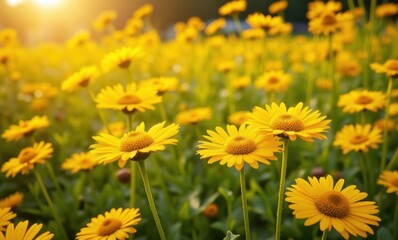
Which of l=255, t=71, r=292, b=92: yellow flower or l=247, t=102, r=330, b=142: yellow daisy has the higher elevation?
l=247, t=102, r=330, b=142: yellow daisy

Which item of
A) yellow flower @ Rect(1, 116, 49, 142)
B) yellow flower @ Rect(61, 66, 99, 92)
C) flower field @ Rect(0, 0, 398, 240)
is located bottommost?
flower field @ Rect(0, 0, 398, 240)

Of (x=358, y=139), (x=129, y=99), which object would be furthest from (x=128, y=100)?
(x=358, y=139)

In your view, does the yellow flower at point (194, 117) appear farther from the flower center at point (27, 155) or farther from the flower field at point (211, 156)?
the flower center at point (27, 155)

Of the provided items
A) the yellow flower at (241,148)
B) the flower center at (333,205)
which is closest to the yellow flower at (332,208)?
the flower center at (333,205)

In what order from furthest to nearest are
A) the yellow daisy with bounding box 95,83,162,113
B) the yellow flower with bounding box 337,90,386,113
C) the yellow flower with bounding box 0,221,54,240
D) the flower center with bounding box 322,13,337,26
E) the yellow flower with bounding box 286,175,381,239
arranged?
the flower center with bounding box 322,13,337,26, the yellow flower with bounding box 337,90,386,113, the yellow daisy with bounding box 95,83,162,113, the yellow flower with bounding box 0,221,54,240, the yellow flower with bounding box 286,175,381,239

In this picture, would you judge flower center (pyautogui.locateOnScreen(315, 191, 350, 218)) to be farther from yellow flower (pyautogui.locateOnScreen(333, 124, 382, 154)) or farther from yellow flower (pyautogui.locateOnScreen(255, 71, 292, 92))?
yellow flower (pyautogui.locateOnScreen(255, 71, 292, 92))

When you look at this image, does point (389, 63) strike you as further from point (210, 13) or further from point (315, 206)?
point (210, 13)

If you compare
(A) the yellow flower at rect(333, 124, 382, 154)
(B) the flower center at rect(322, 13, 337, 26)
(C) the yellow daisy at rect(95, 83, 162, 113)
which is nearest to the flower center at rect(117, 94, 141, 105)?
(C) the yellow daisy at rect(95, 83, 162, 113)

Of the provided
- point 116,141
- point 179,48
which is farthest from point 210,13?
point 116,141
